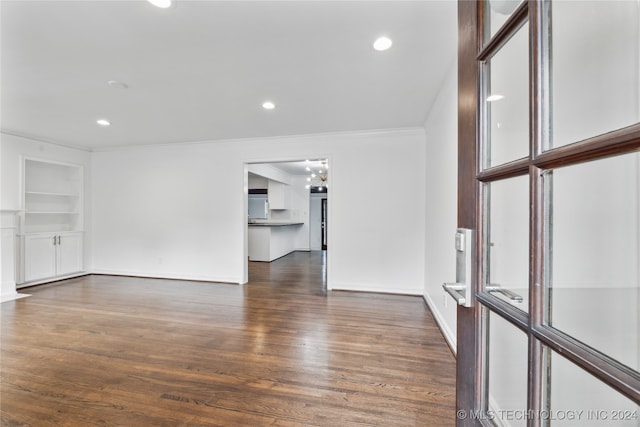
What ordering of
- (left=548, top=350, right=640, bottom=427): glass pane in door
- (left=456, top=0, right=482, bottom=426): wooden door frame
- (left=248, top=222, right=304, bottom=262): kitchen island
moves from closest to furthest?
(left=548, top=350, right=640, bottom=427): glass pane in door → (left=456, top=0, right=482, bottom=426): wooden door frame → (left=248, top=222, right=304, bottom=262): kitchen island

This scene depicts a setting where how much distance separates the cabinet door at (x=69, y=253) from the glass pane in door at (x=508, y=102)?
680 centimetres

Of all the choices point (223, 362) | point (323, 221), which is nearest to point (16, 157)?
point (223, 362)

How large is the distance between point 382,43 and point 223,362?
281cm

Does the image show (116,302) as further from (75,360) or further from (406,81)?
(406,81)

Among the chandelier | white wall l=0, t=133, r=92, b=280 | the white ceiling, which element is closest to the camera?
the white ceiling

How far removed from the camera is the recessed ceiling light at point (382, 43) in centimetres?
202

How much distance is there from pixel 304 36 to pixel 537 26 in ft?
5.98

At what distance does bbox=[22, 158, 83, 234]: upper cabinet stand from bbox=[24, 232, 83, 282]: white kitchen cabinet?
257 mm

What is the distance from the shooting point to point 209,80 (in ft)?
8.71

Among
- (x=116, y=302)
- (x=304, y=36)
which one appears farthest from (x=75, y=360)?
(x=304, y=36)

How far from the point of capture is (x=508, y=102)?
67cm

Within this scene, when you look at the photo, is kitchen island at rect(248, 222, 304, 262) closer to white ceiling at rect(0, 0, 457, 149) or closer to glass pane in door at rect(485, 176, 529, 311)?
white ceiling at rect(0, 0, 457, 149)

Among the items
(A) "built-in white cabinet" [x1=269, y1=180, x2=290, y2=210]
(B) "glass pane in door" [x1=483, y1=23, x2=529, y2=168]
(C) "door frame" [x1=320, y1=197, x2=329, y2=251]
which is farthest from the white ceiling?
(C) "door frame" [x1=320, y1=197, x2=329, y2=251]

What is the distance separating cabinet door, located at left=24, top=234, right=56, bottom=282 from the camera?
14.9 feet
